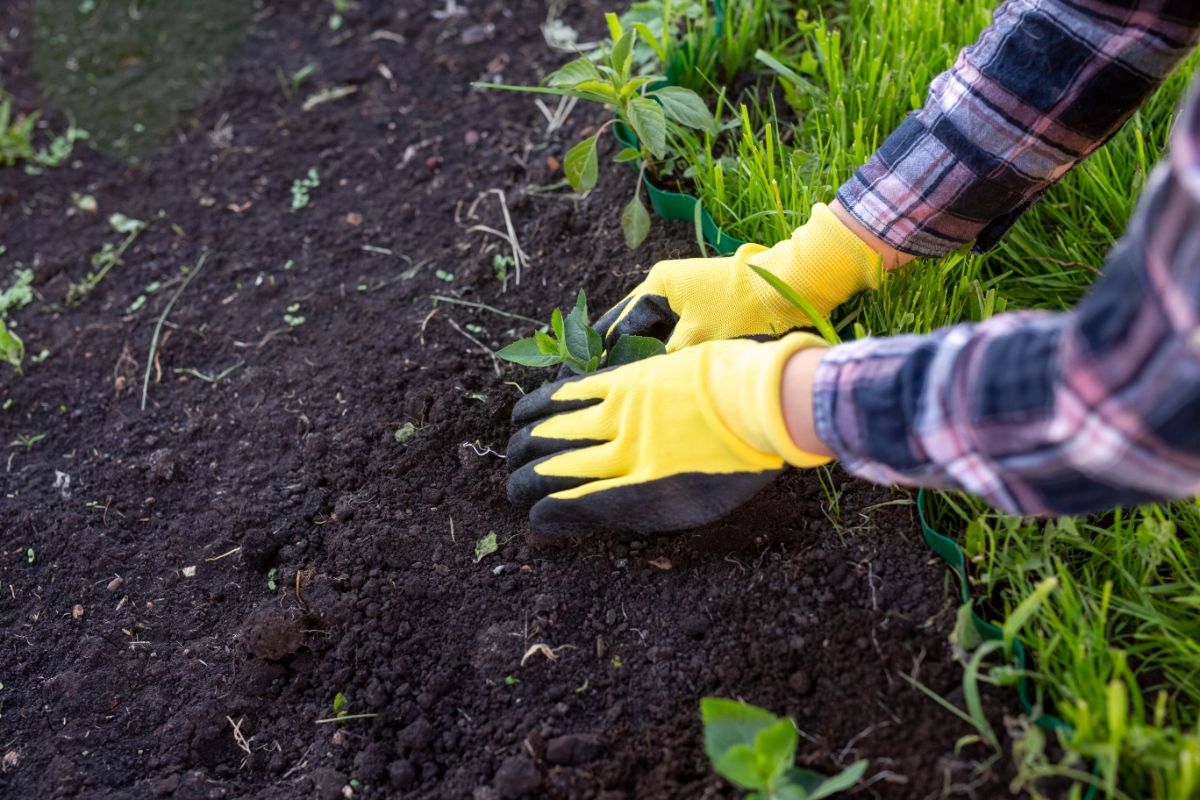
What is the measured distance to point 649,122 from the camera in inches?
74.5

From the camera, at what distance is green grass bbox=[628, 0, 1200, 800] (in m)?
1.25

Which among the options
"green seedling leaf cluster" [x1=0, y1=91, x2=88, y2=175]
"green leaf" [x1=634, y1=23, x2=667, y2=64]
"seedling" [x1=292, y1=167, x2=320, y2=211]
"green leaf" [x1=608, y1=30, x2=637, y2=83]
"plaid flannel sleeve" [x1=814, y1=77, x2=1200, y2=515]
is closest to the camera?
"plaid flannel sleeve" [x1=814, y1=77, x2=1200, y2=515]

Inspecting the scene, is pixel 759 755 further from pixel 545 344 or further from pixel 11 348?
pixel 11 348

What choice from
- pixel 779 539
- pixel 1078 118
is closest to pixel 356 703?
pixel 779 539

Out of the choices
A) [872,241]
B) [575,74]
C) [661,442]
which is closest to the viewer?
[661,442]

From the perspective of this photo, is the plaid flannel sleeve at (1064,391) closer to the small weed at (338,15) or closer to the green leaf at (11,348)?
the green leaf at (11,348)

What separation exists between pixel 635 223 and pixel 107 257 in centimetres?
142

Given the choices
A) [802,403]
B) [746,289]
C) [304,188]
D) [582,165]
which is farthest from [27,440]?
[802,403]

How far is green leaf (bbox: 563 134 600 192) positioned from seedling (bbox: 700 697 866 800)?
1.14m

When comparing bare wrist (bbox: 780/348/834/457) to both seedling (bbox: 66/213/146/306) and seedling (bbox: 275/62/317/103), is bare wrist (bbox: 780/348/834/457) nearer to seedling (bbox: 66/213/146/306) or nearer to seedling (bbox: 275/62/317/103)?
seedling (bbox: 66/213/146/306)

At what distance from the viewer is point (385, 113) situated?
2674 mm

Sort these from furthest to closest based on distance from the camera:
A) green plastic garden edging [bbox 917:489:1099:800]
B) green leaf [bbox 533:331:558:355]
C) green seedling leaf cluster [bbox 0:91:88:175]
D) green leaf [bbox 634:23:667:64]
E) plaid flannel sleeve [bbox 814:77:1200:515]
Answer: green seedling leaf cluster [bbox 0:91:88:175] < green leaf [bbox 634:23:667:64] < green leaf [bbox 533:331:558:355] < green plastic garden edging [bbox 917:489:1099:800] < plaid flannel sleeve [bbox 814:77:1200:515]

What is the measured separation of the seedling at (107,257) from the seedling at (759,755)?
6.42 feet

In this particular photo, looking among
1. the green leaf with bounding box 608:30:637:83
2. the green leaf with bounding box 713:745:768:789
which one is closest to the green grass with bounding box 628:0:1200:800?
the green leaf with bounding box 608:30:637:83
